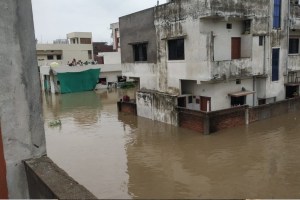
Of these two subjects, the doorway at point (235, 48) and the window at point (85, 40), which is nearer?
the doorway at point (235, 48)

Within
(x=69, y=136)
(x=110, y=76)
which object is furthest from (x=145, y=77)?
(x=110, y=76)

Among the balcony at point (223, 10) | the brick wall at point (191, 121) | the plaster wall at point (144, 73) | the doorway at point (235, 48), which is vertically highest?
the balcony at point (223, 10)

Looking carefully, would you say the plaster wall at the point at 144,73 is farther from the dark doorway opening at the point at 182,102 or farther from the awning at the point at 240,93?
the awning at the point at 240,93

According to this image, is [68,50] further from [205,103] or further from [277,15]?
[277,15]

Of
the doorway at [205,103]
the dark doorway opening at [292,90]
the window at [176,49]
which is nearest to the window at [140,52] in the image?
the window at [176,49]

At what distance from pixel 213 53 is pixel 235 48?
248 cm

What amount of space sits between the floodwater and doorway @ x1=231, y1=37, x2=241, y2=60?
388cm

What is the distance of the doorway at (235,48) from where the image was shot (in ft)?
52.3

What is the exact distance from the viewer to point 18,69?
342 centimetres

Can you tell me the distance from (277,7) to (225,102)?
20.5ft

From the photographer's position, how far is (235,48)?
16109 millimetres

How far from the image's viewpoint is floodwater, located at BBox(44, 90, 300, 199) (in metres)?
8.55

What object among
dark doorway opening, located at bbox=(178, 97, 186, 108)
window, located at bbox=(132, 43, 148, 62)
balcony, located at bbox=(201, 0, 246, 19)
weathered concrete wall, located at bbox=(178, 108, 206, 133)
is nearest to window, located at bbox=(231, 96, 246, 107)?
dark doorway opening, located at bbox=(178, 97, 186, 108)

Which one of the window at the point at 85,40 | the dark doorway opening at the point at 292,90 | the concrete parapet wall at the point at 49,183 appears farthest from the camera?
the window at the point at 85,40
